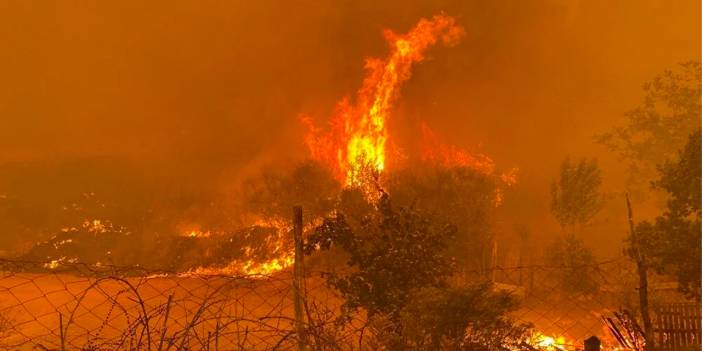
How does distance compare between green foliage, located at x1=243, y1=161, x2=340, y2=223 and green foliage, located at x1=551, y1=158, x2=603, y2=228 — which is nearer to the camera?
green foliage, located at x1=551, y1=158, x2=603, y2=228

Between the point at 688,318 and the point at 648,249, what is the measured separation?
2.11m

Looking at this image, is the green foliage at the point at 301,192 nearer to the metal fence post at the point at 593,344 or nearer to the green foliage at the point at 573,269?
the green foliage at the point at 573,269

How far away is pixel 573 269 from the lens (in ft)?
51.2

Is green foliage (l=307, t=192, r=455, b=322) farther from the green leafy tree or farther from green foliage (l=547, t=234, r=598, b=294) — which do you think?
green foliage (l=547, t=234, r=598, b=294)

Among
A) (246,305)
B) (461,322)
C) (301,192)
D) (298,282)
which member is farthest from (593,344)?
(301,192)

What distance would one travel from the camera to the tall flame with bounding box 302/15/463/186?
93.9 feet

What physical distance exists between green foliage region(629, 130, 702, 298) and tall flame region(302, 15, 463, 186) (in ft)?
62.2

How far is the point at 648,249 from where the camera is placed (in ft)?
24.2

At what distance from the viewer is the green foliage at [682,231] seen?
271 inches

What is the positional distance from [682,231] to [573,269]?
9.18m

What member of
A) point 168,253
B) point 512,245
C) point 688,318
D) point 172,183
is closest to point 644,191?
point 512,245

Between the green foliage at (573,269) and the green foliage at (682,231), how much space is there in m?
6.92

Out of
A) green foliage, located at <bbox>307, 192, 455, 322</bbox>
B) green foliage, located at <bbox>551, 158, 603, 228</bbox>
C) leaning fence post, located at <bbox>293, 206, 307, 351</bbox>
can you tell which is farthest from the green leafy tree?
green foliage, located at <bbox>551, 158, 603, 228</bbox>

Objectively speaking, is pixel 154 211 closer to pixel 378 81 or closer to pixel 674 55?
pixel 378 81
